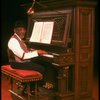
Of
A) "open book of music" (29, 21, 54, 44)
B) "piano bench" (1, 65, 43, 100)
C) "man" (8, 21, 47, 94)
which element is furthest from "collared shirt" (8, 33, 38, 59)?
"open book of music" (29, 21, 54, 44)

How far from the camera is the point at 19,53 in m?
3.97

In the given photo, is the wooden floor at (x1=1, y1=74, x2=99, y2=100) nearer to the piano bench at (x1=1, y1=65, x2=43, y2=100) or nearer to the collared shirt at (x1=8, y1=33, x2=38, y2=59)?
the piano bench at (x1=1, y1=65, x2=43, y2=100)

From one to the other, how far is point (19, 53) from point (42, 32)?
2.47 feet

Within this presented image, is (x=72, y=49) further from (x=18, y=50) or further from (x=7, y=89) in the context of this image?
(x=7, y=89)

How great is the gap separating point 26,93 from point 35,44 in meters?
0.98

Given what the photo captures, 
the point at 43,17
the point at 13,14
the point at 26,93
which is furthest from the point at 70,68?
the point at 13,14

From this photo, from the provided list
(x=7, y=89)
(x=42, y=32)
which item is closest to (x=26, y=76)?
(x=42, y=32)

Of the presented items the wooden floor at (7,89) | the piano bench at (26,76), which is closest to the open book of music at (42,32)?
the piano bench at (26,76)

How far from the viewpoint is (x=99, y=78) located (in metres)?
5.73

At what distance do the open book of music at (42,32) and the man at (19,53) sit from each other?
1.32 ft

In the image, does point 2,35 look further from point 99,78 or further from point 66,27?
point 66,27

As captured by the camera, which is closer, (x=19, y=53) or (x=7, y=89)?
(x=19, y=53)

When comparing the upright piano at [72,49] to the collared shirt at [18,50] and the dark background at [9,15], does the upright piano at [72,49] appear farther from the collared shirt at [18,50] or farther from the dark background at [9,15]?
the dark background at [9,15]

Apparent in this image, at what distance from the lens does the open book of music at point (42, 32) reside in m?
4.34
